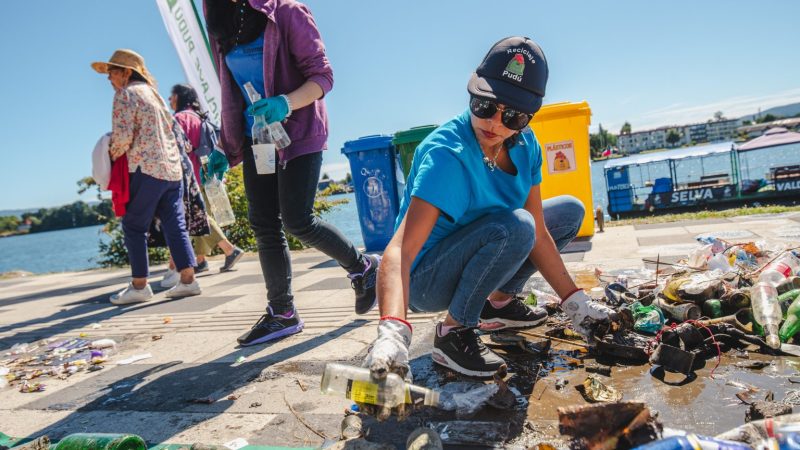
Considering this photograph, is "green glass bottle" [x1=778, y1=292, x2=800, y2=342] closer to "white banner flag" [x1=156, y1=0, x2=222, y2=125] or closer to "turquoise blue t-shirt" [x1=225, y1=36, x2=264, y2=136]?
"turquoise blue t-shirt" [x1=225, y1=36, x2=264, y2=136]

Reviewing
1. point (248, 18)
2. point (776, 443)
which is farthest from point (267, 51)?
point (776, 443)

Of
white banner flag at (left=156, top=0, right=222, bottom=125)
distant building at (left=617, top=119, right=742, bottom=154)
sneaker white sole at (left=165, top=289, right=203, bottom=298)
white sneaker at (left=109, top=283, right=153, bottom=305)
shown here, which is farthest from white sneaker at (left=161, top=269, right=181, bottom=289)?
distant building at (left=617, top=119, right=742, bottom=154)

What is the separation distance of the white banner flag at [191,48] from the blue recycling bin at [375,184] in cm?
320

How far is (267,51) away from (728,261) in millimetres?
3012

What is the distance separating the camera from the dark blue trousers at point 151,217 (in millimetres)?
4469

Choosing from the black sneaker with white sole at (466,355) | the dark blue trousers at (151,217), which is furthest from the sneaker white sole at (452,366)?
the dark blue trousers at (151,217)

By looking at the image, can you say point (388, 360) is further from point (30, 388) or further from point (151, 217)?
point (151, 217)

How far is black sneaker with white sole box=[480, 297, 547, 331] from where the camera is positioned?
9.00ft

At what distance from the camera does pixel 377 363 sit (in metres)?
1.40

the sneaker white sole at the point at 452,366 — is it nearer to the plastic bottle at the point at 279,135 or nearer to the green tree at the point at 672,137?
the plastic bottle at the point at 279,135

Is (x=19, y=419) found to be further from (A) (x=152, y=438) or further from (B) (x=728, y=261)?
(B) (x=728, y=261)

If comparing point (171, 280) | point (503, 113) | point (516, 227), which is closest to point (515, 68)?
point (503, 113)

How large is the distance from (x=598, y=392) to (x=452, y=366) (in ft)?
1.94

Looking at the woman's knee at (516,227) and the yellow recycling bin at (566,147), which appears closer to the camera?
the woman's knee at (516,227)
